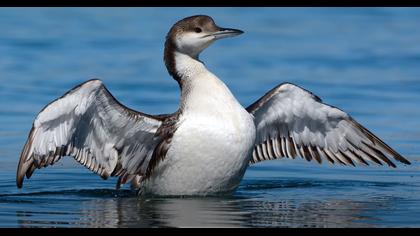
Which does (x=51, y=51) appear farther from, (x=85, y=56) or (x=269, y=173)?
(x=269, y=173)

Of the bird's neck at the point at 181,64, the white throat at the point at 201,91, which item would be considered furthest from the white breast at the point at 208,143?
the bird's neck at the point at 181,64

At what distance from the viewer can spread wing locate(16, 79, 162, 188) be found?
12.2 metres

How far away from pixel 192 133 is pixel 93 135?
1.28 metres

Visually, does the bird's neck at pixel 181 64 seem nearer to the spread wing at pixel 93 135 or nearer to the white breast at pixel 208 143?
the white breast at pixel 208 143

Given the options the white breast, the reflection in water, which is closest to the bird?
the white breast

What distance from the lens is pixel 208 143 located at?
12.0m

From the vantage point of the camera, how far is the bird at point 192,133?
12062 millimetres

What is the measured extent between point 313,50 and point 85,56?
14.0 feet

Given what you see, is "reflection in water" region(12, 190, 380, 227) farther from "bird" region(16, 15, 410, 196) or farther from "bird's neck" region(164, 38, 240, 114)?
"bird's neck" region(164, 38, 240, 114)

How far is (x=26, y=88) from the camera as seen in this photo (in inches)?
789

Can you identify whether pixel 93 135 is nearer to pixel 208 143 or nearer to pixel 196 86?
pixel 196 86

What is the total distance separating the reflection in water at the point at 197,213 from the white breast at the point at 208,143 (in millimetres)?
179

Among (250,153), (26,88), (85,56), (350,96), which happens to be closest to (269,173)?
(250,153)

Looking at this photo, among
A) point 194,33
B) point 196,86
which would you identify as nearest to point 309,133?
point 196,86
